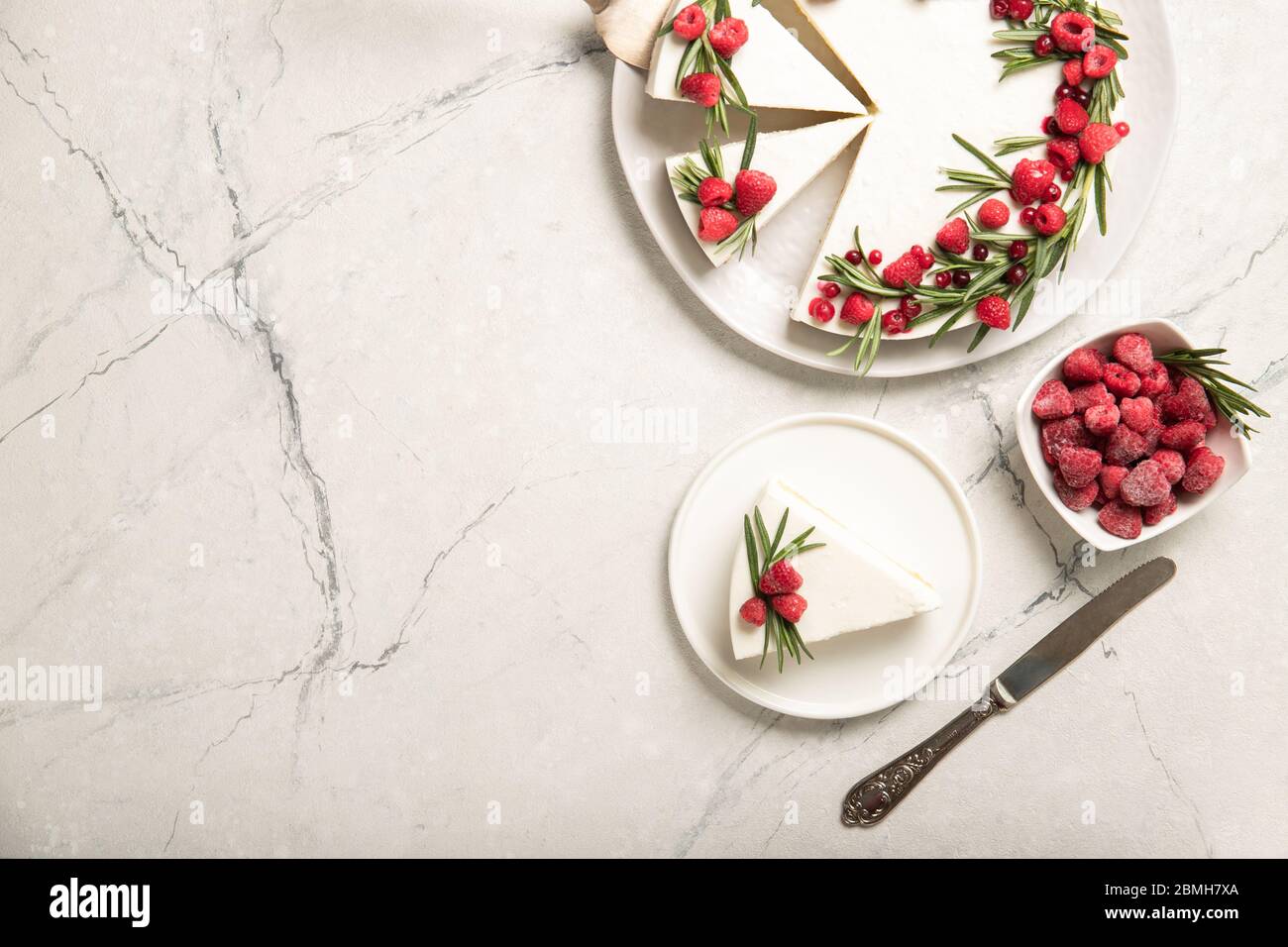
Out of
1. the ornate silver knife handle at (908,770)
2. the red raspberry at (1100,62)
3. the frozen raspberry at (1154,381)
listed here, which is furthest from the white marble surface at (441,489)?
the red raspberry at (1100,62)

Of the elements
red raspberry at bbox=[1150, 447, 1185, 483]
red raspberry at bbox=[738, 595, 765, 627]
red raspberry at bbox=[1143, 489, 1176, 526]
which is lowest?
red raspberry at bbox=[738, 595, 765, 627]

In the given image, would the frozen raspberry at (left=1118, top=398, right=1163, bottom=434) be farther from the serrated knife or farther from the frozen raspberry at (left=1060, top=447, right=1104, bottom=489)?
the serrated knife

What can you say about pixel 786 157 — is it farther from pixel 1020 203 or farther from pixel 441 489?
pixel 441 489

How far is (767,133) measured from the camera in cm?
117

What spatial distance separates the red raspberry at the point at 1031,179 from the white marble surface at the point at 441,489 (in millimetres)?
223

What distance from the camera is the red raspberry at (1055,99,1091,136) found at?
3.70 ft

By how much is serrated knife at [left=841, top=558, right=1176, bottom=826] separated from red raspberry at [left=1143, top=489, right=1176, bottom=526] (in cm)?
10

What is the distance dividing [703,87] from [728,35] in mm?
70

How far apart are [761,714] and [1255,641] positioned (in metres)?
0.73

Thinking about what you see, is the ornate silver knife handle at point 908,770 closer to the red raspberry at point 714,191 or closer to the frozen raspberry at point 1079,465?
the frozen raspberry at point 1079,465

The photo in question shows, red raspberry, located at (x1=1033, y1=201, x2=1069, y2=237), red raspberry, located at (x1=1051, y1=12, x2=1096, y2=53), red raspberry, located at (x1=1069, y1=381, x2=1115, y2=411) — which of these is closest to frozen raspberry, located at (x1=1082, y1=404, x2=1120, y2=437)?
red raspberry, located at (x1=1069, y1=381, x2=1115, y2=411)

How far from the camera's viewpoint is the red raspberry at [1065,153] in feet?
3.71

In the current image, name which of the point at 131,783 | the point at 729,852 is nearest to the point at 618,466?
the point at 729,852
